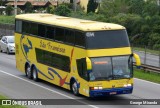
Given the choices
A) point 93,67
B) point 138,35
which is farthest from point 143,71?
point 138,35

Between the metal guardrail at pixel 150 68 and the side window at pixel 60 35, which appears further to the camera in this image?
the metal guardrail at pixel 150 68

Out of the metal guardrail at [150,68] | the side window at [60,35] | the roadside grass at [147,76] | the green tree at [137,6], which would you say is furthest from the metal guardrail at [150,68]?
the green tree at [137,6]

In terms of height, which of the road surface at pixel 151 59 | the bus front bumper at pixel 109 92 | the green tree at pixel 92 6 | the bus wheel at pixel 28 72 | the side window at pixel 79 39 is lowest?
the green tree at pixel 92 6

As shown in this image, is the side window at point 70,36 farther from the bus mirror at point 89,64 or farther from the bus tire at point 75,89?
the bus mirror at point 89,64

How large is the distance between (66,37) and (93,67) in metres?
3.11

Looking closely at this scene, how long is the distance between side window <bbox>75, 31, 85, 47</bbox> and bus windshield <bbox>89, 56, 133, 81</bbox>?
102 cm

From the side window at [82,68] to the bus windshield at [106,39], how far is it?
74cm

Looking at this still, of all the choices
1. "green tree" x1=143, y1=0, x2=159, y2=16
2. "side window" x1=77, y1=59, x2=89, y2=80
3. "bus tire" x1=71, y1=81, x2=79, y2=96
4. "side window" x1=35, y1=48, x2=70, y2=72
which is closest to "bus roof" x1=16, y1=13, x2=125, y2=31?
"side window" x1=77, y1=59, x2=89, y2=80

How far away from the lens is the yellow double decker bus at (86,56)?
2130cm

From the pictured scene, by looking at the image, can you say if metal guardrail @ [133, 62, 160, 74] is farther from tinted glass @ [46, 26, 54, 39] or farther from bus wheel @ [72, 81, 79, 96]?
bus wheel @ [72, 81, 79, 96]

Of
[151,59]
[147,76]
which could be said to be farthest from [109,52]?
[151,59]

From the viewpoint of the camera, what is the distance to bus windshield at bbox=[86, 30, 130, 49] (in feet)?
70.8

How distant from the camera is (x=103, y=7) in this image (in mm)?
78062

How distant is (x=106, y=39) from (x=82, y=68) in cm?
157
